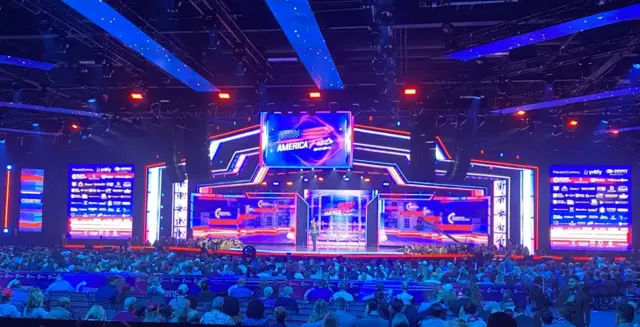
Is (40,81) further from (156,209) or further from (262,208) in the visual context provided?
(262,208)

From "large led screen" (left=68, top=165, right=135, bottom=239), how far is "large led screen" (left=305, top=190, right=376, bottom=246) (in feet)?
32.6

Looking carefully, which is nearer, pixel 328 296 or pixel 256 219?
pixel 328 296

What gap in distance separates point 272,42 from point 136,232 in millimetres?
13302

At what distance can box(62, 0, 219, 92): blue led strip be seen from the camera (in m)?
8.96

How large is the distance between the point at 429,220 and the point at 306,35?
821 inches

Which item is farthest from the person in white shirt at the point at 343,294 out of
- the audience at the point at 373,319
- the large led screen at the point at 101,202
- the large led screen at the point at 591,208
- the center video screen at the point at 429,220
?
the center video screen at the point at 429,220

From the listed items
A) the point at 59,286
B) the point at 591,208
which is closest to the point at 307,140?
the point at 59,286

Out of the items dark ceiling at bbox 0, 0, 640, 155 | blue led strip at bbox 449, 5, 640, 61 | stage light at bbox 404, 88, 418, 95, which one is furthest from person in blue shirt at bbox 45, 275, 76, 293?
stage light at bbox 404, 88, 418, 95

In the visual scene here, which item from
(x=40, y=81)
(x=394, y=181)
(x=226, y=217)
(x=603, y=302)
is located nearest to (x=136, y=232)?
(x=226, y=217)

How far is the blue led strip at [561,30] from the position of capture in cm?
856

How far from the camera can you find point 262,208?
102ft

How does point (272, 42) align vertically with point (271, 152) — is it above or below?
above

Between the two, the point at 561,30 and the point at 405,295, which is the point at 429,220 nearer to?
the point at 405,295

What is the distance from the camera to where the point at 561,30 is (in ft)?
31.7
